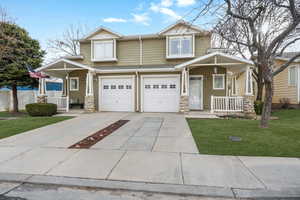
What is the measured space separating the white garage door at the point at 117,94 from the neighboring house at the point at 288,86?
12521mm

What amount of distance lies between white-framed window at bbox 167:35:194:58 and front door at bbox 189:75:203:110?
1.88m

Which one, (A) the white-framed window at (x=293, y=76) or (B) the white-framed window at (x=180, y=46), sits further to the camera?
(A) the white-framed window at (x=293, y=76)

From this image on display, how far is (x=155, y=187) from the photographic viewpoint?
2928mm

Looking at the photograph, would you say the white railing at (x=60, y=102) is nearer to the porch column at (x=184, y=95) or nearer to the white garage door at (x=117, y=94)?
the white garage door at (x=117, y=94)

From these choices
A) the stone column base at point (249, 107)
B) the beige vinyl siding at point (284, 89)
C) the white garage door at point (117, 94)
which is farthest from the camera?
the beige vinyl siding at point (284, 89)

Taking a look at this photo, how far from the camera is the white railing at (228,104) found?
36.0ft

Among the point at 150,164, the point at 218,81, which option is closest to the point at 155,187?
the point at 150,164

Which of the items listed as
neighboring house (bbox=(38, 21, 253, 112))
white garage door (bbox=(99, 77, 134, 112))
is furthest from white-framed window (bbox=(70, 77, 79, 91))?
white garage door (bbox=(99, 77, 134, 112))

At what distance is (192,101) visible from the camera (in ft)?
42.4

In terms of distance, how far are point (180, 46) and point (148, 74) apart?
3276 millimetres

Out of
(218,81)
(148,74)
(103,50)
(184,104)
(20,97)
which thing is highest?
(103,50)

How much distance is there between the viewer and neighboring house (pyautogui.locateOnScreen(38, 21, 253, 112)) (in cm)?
1220

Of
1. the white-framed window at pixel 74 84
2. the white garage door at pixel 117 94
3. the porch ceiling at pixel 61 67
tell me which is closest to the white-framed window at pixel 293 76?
the white garage door at pixel 117 94

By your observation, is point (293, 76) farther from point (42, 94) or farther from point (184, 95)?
point (42, 94)
